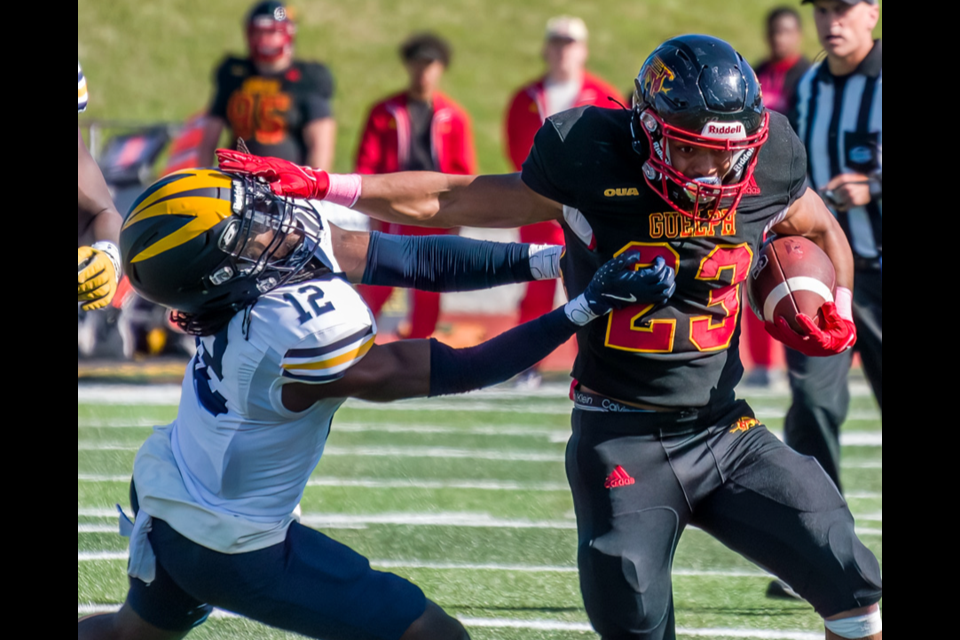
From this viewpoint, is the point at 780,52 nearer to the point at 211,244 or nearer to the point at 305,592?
the point at 211,244

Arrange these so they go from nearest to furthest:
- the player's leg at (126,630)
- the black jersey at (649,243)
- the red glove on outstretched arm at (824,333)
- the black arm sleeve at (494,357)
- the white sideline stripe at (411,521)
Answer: the black arm sleeve at (494,357)
the player's leg at (126,630)
the black jersey at (649,243)
the red glove on outstretched arm at (824,333)
the white sideline stripe at (411,521)

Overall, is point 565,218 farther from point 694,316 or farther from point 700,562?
point 700,562

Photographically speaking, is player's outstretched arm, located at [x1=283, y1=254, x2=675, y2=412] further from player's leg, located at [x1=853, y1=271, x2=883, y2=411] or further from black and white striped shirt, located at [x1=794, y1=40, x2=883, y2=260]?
black and white striped shirt, located at [x1=794, y1=40, x2=883, y2=260]

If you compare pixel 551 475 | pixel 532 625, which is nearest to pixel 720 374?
pixel 532 625

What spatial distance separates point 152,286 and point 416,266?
661mm

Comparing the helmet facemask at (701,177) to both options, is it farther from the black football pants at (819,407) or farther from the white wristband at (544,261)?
the black football pants at (819,407)

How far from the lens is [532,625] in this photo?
3752mm

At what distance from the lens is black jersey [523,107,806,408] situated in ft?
9.36

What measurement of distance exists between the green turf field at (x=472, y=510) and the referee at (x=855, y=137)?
97 centimetres

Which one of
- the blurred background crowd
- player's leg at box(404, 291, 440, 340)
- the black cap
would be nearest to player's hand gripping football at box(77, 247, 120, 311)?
the blurred background crowd

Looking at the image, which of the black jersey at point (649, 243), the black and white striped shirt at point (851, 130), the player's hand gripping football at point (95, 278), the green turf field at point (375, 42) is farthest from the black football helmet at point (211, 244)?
the green turf field at point (375, 42)

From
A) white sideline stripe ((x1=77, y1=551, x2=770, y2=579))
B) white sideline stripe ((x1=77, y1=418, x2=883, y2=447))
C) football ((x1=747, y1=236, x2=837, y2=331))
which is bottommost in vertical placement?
white sideline stripe ((x1=77, y1=418, x2=883, y2=447))

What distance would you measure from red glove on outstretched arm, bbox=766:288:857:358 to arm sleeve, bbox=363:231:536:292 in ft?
2.30

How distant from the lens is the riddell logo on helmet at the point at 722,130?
8.91ft
